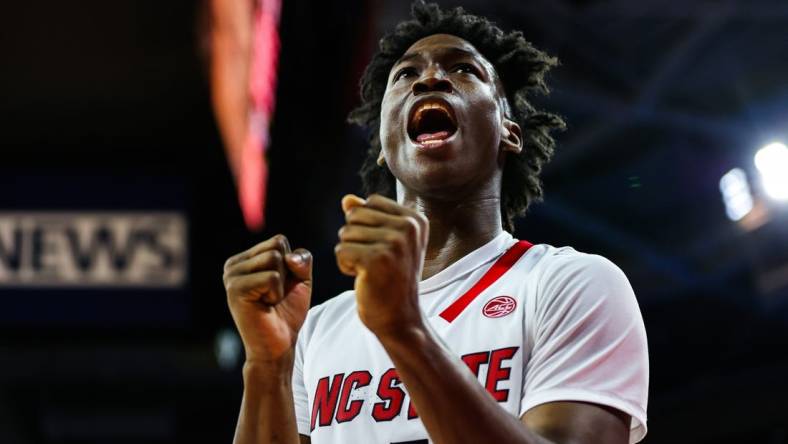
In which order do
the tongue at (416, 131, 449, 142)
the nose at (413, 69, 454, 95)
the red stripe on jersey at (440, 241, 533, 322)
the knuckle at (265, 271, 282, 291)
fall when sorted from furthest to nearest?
the nose at (413, 69, 454, 95) < the tongue at (416, 131, 449, 142) < the red stripe on jersey at (440, 241, 533, 322) < the knuckle at (265, 271, 282, 291)

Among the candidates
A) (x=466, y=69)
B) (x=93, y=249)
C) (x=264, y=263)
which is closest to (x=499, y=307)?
(x=264, y=263)

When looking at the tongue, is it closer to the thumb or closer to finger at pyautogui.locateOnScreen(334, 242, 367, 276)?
the thumb

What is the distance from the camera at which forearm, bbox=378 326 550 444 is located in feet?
6.55

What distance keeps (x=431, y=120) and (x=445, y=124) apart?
0.04 meters

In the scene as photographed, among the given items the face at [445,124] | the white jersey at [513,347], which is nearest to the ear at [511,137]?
the face at [445,124]

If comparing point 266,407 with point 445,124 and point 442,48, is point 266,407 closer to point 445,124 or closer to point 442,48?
point 445,124

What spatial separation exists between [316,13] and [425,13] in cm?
266

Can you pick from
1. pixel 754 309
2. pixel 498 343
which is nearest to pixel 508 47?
pixel 498 343

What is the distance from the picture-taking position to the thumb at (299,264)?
232 centimetres

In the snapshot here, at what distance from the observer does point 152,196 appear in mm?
9258

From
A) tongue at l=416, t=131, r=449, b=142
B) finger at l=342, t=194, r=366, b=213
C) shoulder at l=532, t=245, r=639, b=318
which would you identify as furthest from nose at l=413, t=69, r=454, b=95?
finger at l=342, t=194, r=366, b=213

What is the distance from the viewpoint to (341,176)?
28.6 feet

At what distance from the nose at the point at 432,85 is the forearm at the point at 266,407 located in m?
0.78

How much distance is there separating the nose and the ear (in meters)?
0.24
